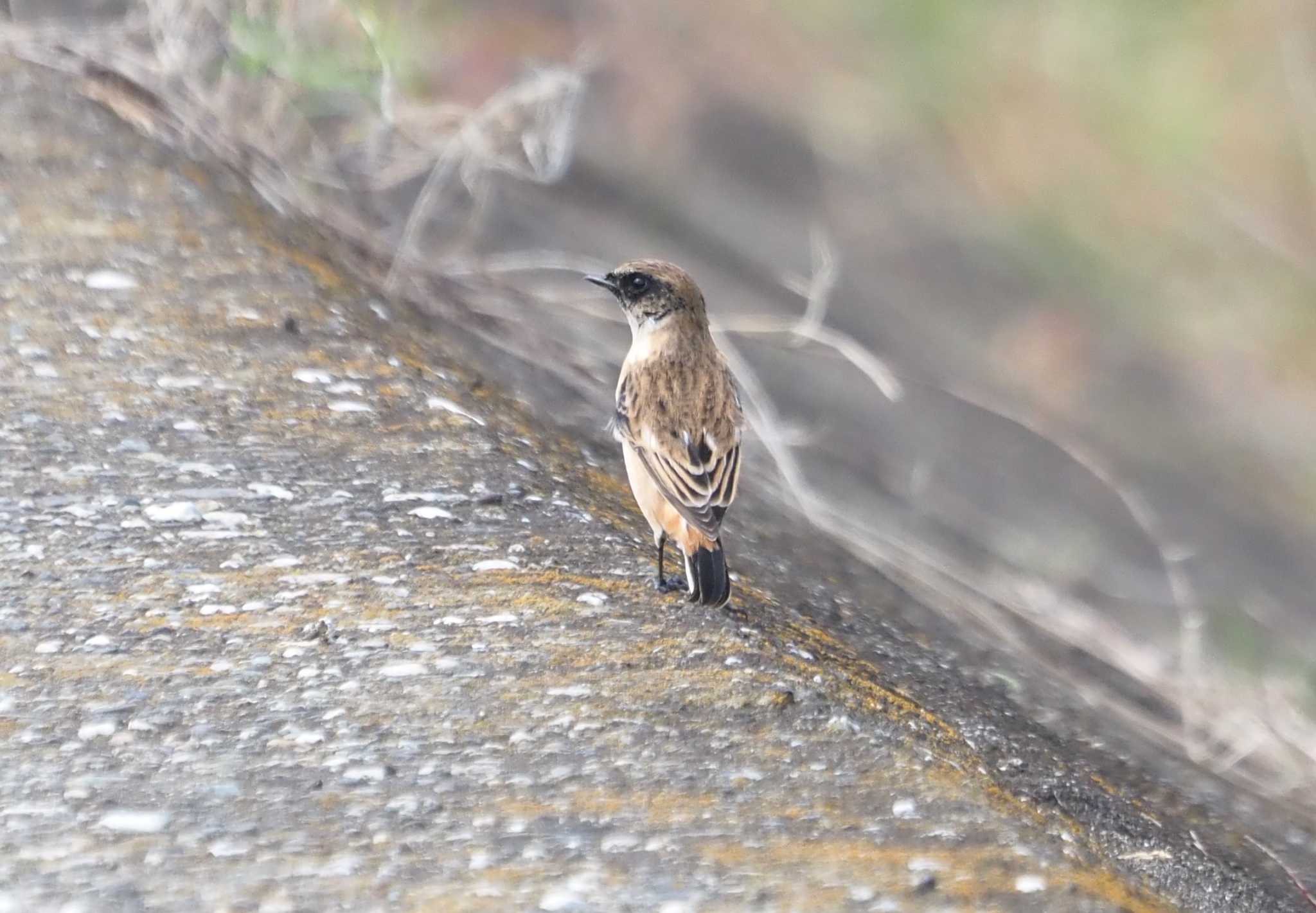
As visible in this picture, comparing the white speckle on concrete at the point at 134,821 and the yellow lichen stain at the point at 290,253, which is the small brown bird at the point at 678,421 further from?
the white speckle on concrete at the point at 134,821

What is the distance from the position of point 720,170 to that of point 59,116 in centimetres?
718

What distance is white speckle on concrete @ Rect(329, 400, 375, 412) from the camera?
4.40m

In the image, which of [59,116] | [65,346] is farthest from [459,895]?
[59,116]

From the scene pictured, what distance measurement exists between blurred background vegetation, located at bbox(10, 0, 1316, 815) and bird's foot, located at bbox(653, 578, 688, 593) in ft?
4.22

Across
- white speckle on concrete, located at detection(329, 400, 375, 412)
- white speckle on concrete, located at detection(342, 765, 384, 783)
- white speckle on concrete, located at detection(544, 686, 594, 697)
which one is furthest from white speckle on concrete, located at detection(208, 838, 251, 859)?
white speckle on concrete, located at detection(329, 400, 375, 412)

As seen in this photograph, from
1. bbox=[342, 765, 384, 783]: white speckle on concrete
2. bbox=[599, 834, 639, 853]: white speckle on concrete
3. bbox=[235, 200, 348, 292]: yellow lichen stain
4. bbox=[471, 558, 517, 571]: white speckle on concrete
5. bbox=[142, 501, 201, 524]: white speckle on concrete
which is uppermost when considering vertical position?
bbox=[235, 200, 348, 292]: yellow lichen stain

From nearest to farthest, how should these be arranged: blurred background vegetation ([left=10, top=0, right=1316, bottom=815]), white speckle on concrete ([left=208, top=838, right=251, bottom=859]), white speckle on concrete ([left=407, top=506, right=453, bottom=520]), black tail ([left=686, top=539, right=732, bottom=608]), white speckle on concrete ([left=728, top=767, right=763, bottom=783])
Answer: white speckle on concrete ([left=208, top=838, right=251, bottom=859]) → white speckle on concrete ([left=728, top=767, right=763, bottom=783]) → black tail ([left=686, top=539, right=732, bottom=608]) → white speckle on concrete ([left=407, top=506, right=453, bottom=520]) → blurred background vegetation ([left=10, top=0, right=1316, bottom=815])

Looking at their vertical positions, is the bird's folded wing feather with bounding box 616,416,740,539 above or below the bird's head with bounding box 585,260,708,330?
below

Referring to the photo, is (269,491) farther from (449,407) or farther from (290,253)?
(290,253)

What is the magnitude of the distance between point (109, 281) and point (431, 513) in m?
1.40

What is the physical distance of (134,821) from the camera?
116 inches

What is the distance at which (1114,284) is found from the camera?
1234 cm

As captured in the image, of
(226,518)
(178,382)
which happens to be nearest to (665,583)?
(226,518)

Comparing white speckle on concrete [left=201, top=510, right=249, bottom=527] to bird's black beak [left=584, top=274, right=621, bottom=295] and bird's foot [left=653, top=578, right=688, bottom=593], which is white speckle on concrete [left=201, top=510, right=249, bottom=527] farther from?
bird's black beak [left=584, top=274, right=621, bottom=295]
